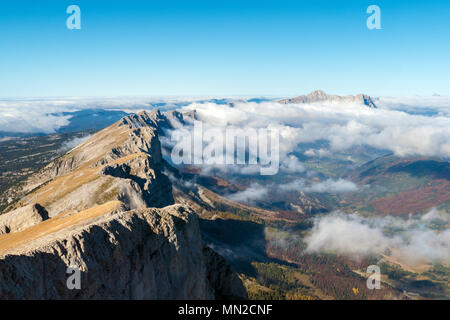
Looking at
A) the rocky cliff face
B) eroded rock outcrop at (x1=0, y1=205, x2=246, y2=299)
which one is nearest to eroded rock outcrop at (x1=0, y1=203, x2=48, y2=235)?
the rocky cliff face

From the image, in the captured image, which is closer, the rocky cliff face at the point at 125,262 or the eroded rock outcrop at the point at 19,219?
the rocky cliff face at the point at 125,262

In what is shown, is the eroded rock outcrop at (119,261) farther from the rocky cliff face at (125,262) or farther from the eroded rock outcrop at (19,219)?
the eroded rock outcrop at (19,219)

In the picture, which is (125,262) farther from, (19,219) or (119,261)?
(19,219)

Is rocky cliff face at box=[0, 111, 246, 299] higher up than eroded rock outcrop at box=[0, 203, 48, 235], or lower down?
higher up

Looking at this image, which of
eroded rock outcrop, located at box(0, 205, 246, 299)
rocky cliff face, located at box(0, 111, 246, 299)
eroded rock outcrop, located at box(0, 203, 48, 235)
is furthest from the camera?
eroded rock outcrop, located at box(0, 203, 48, 235)

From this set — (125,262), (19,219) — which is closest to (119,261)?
(125,262)

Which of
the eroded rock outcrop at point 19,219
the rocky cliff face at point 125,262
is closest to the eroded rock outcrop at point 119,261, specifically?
the rocky cliff face at point 125,262

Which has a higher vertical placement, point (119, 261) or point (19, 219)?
point (119, 261)

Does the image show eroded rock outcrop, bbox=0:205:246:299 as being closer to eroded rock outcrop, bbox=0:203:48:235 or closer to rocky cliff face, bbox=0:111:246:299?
rocky cliff face, bbox=0:111:246:299
